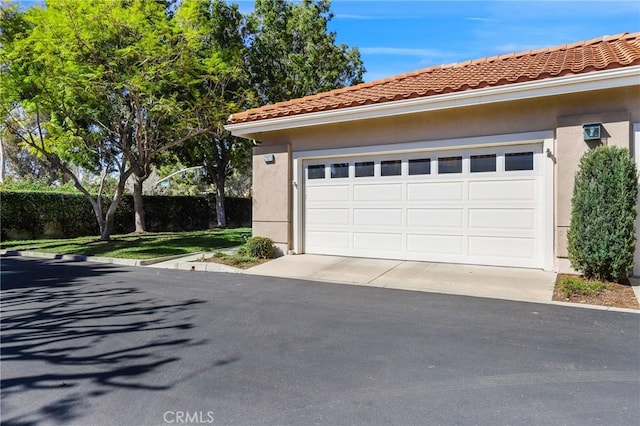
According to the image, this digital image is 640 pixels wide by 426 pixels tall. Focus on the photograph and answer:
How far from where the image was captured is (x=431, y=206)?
846cm

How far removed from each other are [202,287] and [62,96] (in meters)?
8.89

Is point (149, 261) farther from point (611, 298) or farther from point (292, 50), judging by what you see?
point (292, 50)

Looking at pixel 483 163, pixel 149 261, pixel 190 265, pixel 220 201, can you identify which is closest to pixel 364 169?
pixel 483 163

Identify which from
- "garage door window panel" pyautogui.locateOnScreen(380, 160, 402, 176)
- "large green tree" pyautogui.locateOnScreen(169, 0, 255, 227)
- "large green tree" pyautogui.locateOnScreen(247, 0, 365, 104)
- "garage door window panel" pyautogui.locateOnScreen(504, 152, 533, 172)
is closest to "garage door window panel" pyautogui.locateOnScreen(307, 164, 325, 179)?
"garage door window panel" pyautogui.locateOnScreen(380, 160, 402, 176)

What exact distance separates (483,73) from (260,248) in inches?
247

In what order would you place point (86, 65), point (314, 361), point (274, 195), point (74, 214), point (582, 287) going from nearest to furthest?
1. point (314, 361)
2. point (582, 287)
3. point (274, 195)
4. point (86, 65)
5. point (74, 214)

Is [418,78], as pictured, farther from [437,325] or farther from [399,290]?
[437,325]

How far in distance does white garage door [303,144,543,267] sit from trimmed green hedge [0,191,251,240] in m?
12.7

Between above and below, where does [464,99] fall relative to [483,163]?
above

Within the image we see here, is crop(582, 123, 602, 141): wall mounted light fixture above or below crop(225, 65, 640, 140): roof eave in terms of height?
below

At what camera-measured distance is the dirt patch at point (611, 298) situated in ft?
17.7

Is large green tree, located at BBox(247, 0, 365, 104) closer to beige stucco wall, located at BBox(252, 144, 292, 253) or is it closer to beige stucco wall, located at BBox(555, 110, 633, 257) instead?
beige stucco wall, located at BBox(252, 144, 292, 253)

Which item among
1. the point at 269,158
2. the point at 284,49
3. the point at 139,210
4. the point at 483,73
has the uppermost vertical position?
the point at 284,49

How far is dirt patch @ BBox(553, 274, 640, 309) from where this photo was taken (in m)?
5.41
